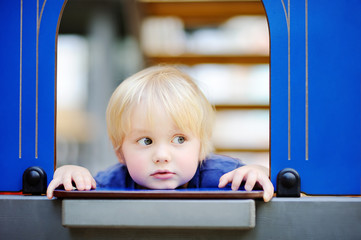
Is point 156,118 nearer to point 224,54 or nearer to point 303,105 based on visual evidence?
point 303,105

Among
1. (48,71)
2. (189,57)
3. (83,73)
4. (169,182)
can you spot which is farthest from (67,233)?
(83,73)

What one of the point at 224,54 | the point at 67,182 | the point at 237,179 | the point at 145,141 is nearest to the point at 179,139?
the point at 145,141

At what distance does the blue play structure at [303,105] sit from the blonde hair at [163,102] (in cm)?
21

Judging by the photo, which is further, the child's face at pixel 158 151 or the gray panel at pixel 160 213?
the child's face at pixel 158 151

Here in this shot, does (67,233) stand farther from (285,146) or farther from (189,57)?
(189,57)

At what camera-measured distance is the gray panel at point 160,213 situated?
2.77 feet

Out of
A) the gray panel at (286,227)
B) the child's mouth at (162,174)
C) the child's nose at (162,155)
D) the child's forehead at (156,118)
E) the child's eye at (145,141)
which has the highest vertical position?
the child's forehead at (156,118)

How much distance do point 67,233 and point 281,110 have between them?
0.57 metres

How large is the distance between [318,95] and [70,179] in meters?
0.63

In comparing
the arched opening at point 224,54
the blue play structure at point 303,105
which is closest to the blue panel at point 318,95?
the blue play structure at point 303,105

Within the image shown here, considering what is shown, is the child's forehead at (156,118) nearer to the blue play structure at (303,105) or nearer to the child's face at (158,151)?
the child's face at (158,151)

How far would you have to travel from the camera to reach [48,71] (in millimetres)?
1011

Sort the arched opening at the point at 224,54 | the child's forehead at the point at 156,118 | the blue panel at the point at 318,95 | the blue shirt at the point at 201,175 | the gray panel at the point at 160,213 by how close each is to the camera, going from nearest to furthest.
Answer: the gray panel at the point at 160,213
the blue panel at the point at 318,95
the child's forehead at the point at 156,118
the blue shirt at the point at 201,175
the arched opening at the point at 224,54

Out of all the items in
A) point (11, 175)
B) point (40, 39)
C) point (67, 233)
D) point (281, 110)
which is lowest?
point (67, 233)
